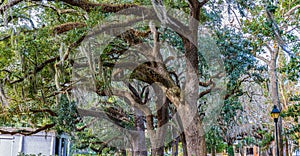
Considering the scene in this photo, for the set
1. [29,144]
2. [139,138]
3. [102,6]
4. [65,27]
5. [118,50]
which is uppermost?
[102,6]

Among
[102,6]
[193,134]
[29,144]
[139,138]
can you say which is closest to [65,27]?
[102,6]

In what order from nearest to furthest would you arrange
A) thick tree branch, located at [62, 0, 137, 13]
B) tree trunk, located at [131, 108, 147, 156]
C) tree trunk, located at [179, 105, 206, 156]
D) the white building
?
thick tree branch, located at [62, 0, 137, 13]
tree trunk, located at [179, 105, 206, 156]
tree trunk, located at [131, 108, 147, 156]
the white building

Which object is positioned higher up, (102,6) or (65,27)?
(102,6)

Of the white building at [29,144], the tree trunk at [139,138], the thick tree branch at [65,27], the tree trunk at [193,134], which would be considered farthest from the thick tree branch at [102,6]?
the white building at [29,144]

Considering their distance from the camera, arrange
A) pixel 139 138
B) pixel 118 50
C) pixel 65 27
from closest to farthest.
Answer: pixel 65 27
pixel 118 50
pixel 139 138

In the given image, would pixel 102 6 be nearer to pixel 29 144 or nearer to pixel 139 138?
pixel 139 138

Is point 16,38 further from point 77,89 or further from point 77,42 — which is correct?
point 77,89

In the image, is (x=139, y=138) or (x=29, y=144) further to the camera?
(x=29, y=144)

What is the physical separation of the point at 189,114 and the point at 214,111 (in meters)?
2.07

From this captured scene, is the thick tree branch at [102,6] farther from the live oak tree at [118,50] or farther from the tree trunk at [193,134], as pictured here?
the tree trunk at [193,134]

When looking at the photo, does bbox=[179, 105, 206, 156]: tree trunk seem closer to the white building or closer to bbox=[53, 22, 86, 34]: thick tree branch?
bbox=[53, 22, 86, 34]: thick tree branch

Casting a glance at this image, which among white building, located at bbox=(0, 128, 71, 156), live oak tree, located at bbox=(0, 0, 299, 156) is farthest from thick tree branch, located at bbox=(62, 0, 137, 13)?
white building, located at bbox=(0, 128, 71, 156)

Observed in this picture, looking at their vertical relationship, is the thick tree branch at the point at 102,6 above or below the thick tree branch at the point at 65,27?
above

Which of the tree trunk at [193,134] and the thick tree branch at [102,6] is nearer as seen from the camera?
the thick tree branch at [102,6]
